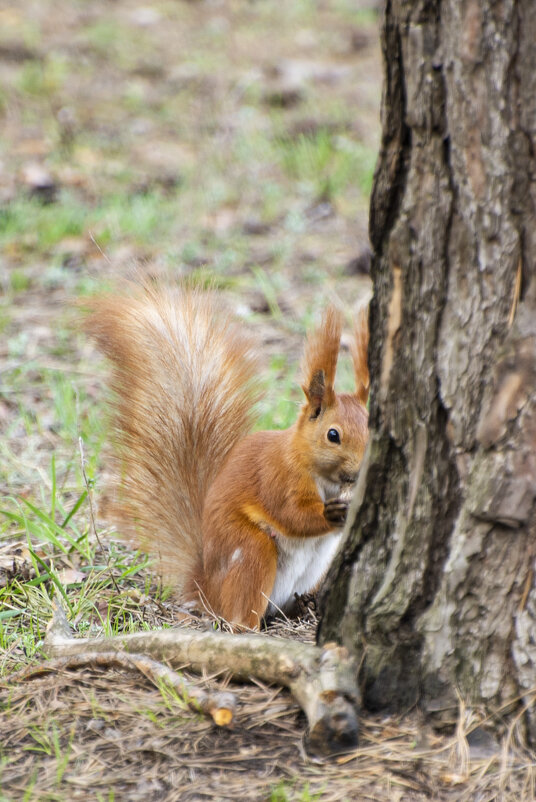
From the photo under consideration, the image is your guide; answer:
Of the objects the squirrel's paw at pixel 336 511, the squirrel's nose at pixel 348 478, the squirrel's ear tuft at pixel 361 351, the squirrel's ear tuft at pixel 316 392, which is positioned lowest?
the squirrel's paw at pixel 336 511

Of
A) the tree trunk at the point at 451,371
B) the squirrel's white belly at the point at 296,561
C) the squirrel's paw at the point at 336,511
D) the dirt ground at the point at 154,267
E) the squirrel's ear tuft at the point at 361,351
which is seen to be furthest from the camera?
the squirrel's white belly at the point at 296,561

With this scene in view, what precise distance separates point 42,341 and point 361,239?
1726mm

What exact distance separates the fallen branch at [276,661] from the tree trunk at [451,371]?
2.6 inches

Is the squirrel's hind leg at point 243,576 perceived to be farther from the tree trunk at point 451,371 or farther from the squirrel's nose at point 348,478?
the tree trunk at point 451,371

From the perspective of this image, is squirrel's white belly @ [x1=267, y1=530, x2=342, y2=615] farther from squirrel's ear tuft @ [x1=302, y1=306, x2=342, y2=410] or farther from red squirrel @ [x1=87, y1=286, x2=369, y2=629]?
squirrel's ear tuft @ [x1=302, y1=306, x2=342, y2=410]

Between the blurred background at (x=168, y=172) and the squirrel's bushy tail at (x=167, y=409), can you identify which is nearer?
the squirrel's bushy tail at (x=167, y=409)

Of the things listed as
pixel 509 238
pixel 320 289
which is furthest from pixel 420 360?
pixel 320 289

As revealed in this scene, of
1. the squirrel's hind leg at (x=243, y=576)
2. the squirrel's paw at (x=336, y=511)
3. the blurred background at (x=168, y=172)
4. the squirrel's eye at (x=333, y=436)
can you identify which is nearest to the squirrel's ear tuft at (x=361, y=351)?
the squirrel's eye at (x=333, y=436)

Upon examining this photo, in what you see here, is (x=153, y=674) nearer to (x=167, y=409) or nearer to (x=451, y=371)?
(x=451, y=371)

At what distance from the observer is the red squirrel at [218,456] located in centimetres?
223

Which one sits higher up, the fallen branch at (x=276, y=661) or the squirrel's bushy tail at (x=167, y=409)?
the squirrel's bushy tail at (x=167, y=409)

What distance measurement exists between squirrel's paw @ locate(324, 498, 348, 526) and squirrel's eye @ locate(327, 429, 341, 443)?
0.14 meters

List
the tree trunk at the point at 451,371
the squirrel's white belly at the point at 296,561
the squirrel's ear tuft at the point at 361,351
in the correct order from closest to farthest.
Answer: the tree trunk at the point at 451,371
the squirrel's ear tuft at the point at 361,351
the squirrel's white belly at the point at 296,561

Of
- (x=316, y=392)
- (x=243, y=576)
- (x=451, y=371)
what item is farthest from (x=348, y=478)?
(x=451, y=371)
